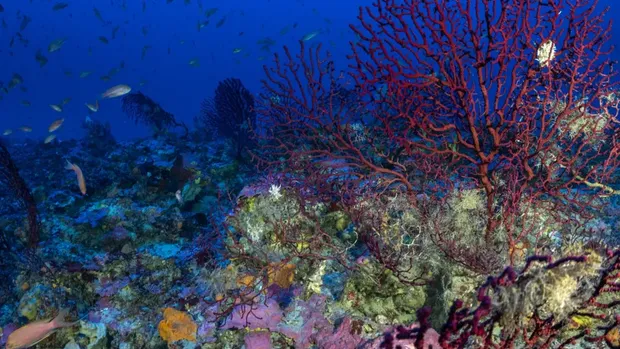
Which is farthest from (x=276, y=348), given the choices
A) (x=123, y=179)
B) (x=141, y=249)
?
(x=123, y=179)

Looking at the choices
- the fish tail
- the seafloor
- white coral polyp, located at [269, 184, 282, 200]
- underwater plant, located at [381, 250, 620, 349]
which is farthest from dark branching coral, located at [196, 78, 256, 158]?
underwater plant, located at [381, 250, 620, 349]

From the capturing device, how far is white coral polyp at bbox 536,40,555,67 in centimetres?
361

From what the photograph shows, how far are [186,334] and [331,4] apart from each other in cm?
13248

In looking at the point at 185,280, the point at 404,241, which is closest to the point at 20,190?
the point at 185,280

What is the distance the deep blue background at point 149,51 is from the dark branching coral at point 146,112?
222 ft

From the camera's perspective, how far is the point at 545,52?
3.77 m

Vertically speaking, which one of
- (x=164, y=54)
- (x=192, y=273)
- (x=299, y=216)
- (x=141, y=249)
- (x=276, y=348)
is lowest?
(x=276, y=348)

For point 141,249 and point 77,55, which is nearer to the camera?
point 141,249

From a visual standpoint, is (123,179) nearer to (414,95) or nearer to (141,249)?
(141,249)

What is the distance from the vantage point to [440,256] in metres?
3.56

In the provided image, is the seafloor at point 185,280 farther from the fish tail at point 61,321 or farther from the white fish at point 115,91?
the white fish at point 115,91

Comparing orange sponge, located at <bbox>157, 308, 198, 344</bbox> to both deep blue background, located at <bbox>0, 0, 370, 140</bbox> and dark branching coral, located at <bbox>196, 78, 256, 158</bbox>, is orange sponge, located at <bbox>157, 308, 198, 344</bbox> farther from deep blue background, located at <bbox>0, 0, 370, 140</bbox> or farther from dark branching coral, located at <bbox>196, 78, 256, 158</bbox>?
deep blue background, located at <bbox>0, 0, 370, 140</bbox>

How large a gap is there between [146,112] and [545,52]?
1242 cm

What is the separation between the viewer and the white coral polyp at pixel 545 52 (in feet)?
11.8
